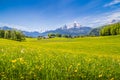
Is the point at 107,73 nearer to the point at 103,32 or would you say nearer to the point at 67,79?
the point at 67,79

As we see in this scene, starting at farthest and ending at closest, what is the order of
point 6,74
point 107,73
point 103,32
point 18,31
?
point 103,32, point 18,31, point 107,73, point 6,74

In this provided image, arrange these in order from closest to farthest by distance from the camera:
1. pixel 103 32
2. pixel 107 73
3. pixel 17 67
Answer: pixel 17 67 < pixel 107 73 < pixel 103 32

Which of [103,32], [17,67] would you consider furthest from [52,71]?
[103,32]

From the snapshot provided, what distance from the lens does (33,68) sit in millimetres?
7645

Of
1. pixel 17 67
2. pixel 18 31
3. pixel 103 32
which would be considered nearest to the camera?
pixel 17 67

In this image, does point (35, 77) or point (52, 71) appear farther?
point (52, 71)

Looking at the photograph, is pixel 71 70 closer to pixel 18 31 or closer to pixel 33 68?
pixel 33 68

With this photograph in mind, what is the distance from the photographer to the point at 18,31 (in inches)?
5704

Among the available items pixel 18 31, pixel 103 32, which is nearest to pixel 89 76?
pixel 18 31

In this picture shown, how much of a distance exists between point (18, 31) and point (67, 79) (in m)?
140

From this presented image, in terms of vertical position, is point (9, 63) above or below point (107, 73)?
above

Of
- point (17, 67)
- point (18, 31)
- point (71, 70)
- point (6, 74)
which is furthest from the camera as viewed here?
point (18, 31)

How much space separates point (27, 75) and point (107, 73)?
3.19 meters

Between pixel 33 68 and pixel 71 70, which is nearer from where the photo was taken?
pixel 33 68
